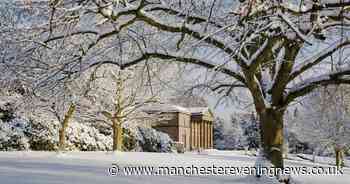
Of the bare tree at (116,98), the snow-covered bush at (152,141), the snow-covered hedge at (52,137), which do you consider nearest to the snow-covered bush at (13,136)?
the snow-covered hedge at (52,137)

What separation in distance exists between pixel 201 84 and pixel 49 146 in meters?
18.2

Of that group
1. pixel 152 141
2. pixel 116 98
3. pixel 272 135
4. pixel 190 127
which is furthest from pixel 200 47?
Answer: pixel 190 127

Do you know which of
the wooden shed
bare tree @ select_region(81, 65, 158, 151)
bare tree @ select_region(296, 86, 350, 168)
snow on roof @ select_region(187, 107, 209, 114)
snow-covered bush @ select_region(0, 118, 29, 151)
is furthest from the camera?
snow on roof @ select_region(187, 107, 209, 114)

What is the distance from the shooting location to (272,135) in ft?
38.6

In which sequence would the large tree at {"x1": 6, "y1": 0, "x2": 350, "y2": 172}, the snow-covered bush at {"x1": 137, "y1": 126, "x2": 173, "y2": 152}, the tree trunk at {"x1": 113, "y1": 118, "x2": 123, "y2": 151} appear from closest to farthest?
the large tree at {"x1": 6, "y1": 0, "x2": 350, "y2": 172}
the tree trunk at {"x1": 113, "y1": 118, "x2": 123, "y2": 151}
the snow-covered bush at {"x1": 137, "y1": 126, "x2": 173, "y2": 152}

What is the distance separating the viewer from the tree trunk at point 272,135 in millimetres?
11750

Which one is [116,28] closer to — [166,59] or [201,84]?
[166,59]

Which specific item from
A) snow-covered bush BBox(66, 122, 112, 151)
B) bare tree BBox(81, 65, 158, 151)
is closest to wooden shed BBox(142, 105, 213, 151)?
snow-covered bush BBox(66, 122, 112, 151)

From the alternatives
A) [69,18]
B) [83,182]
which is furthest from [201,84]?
[69,18]

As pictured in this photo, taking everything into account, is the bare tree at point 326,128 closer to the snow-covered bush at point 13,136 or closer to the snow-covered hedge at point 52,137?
the snow-covered hedge at point 52,137

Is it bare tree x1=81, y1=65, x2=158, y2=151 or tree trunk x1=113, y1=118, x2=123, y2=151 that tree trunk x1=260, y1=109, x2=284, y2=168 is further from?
tree trunk x1=113, y1=118, x2=123, y2=151

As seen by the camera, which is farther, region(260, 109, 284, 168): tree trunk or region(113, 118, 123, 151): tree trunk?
region(113, 118, 123, 151): tree trunk

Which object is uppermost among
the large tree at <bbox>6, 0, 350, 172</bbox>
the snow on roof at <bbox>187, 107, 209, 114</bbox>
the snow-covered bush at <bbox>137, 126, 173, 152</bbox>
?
the snow on roof at <bbox>187, 107, 209, 114</bbox>

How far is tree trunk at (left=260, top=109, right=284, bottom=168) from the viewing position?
1175 cm
